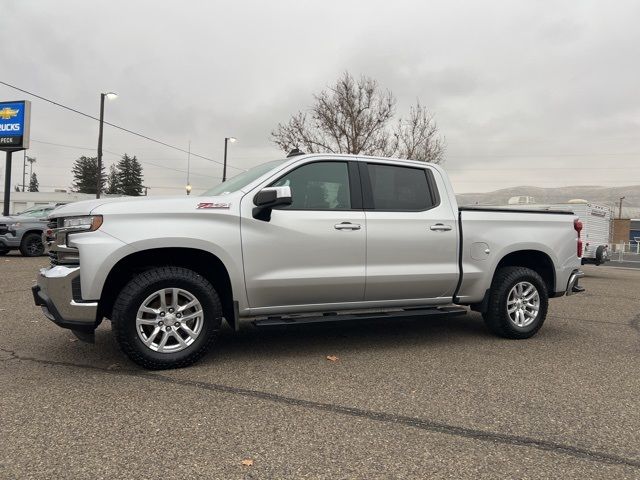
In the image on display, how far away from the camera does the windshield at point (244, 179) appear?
476 cm

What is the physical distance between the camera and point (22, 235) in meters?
14.8

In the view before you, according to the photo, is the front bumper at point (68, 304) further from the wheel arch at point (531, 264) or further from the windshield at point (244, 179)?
the wheel arch at point (531, 264)

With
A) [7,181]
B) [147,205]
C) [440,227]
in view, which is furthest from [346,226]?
[7,181]

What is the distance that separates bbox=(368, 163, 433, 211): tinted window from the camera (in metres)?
5.07

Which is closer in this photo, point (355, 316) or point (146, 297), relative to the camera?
point (146, 297)

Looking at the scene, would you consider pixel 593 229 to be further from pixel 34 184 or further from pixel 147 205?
pixel 34 184

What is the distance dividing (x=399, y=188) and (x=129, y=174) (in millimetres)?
113093

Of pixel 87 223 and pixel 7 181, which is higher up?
pixel 7 181

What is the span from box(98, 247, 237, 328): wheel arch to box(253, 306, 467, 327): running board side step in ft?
1.12

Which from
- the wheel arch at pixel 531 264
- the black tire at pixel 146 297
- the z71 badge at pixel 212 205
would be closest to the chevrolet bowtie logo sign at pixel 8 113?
the z71 badge at pixel 212 205

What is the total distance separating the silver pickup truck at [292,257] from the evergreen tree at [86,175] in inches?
4533

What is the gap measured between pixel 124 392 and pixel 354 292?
2159mm

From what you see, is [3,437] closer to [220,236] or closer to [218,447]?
[218,447]

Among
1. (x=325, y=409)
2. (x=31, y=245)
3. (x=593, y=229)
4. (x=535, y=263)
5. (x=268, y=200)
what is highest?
(x=593, y=229)
